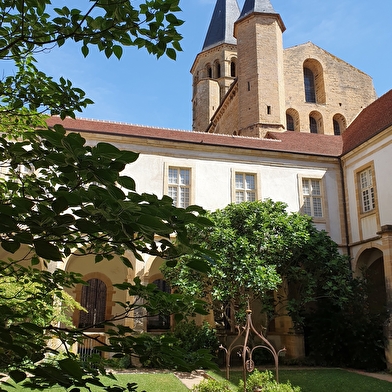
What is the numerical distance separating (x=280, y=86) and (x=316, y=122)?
5025 millimetres

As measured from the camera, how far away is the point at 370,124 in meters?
17.2

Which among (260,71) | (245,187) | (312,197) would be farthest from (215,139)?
(260,71)

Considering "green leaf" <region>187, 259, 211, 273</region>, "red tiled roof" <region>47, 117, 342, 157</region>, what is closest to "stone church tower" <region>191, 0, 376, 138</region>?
"red tiled roof" <region>47, 117, 342, 157</region>

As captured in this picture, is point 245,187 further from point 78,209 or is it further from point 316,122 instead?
point 316,122

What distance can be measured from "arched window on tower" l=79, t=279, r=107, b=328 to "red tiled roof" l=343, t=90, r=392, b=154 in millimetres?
12723

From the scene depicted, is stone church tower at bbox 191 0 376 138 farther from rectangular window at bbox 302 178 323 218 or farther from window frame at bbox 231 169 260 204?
window frame at bbox 231 169 260 204

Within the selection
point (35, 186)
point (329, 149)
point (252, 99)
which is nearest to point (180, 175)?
point (329, 149)

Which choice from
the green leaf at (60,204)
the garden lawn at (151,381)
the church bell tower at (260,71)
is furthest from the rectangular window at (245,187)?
the green leaf at (60,204)

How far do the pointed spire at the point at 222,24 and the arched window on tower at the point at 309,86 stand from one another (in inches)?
668

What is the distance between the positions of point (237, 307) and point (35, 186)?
1188 centimetres

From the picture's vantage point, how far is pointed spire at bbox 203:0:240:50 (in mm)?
45562

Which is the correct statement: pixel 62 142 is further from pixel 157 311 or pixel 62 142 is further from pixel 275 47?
pixel 275 47

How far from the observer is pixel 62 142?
1.34 m

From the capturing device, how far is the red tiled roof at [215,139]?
15781mm
